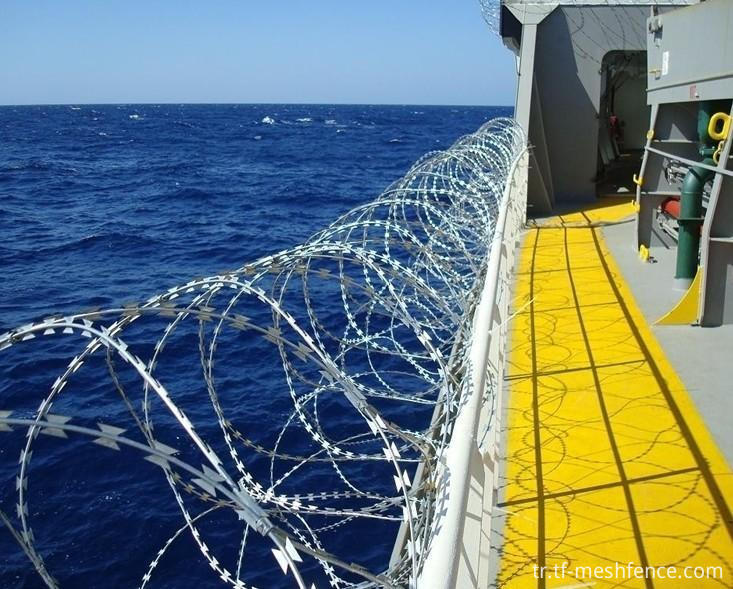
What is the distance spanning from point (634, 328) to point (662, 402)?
1946 mm

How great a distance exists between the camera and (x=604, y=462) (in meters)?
5.33

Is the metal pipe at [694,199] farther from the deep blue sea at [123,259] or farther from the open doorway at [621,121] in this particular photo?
the open doorway at [621,121]

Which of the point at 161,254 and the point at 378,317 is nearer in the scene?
the point at 378,317

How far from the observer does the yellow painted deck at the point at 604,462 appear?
431cm

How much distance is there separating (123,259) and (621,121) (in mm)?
15020

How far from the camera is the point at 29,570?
26.1 ft

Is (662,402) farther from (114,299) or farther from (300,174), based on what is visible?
(300,174)

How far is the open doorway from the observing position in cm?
1792

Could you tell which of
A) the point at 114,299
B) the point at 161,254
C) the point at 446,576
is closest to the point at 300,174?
the point at 161,254

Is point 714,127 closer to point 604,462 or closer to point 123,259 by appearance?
point 604,462

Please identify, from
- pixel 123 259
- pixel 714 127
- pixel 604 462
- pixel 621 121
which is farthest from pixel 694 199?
pixel 123 259

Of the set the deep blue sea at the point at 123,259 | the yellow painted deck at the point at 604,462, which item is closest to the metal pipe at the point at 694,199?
the yellow painted deck at the point at 604,462

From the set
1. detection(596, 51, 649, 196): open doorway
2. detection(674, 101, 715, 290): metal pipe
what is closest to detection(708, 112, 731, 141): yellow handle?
detection(674, 101, 715, 290): metal pipe

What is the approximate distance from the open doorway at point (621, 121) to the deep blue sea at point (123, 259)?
9414 mm
